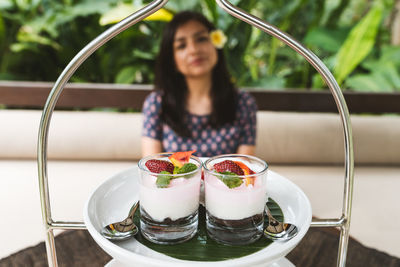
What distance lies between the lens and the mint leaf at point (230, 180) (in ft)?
1.63

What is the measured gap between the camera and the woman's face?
1.33 meters

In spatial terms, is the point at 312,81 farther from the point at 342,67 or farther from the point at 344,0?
the point at 344,0

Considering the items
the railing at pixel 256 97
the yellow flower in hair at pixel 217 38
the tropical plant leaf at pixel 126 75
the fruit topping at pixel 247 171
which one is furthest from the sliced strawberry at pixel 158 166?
the tropical plant leaf at pixel 126 75

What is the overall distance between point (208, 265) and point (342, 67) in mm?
1837

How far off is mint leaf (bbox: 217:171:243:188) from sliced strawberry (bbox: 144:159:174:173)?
9cm

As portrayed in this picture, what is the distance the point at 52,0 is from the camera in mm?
2258

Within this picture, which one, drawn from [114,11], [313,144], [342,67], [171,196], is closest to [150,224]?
[171,196]

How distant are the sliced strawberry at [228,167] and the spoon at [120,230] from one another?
6.2 inches

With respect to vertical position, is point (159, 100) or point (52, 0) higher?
point (52, 0)

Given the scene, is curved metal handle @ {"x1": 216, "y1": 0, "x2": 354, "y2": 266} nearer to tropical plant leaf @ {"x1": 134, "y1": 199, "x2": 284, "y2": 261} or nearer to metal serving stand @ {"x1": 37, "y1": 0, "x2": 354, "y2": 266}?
metal serving stand @ {"x1": 37, "y1": 0, "x2": 354, "y2": 266}

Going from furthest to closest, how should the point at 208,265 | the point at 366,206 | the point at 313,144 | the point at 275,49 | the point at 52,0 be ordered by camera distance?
1. the point at 275,49
2. the point at 52,0
3. the point at 313,144
4. the point at 366,206
5. the point at 208,265

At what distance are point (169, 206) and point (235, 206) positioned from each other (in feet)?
0.32

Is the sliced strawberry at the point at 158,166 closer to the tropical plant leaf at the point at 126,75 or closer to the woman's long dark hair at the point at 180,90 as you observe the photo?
the woman's long dark hair at the point at 180,90

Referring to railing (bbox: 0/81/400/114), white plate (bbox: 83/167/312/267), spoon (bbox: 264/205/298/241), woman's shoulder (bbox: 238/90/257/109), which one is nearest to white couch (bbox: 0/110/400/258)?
railing (bbox: 0/81/400/114)
